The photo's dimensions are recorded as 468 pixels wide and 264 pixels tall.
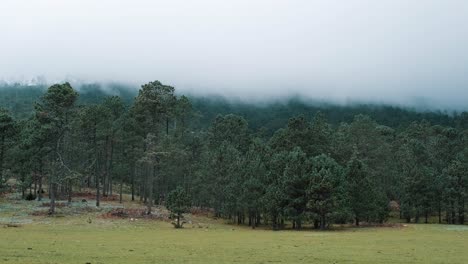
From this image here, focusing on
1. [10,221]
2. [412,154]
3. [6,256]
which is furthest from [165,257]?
[412,154]

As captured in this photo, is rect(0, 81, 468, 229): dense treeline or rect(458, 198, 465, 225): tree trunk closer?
rect(0, 81, 468, 229): dense treeline

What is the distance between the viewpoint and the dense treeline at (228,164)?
73.1 meters

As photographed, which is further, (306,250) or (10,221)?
(10,221)

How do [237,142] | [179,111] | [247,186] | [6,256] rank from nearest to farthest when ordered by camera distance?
[6,256]
[247,186]
[179,111]
[237,142]

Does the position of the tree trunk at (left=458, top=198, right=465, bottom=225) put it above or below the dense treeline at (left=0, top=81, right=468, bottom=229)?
below

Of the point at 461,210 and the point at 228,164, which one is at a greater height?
the point at 228,164

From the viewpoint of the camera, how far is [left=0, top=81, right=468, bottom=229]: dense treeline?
73.1 metres

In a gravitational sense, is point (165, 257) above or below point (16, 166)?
below

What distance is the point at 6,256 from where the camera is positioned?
87.7 feet

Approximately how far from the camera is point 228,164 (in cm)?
8719

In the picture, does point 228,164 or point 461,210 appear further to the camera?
point 461,210

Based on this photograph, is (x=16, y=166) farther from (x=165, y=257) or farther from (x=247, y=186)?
(x=165, y=257)

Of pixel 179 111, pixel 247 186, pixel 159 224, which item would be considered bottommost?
pixel 159 224

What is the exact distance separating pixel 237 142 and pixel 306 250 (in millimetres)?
78894
